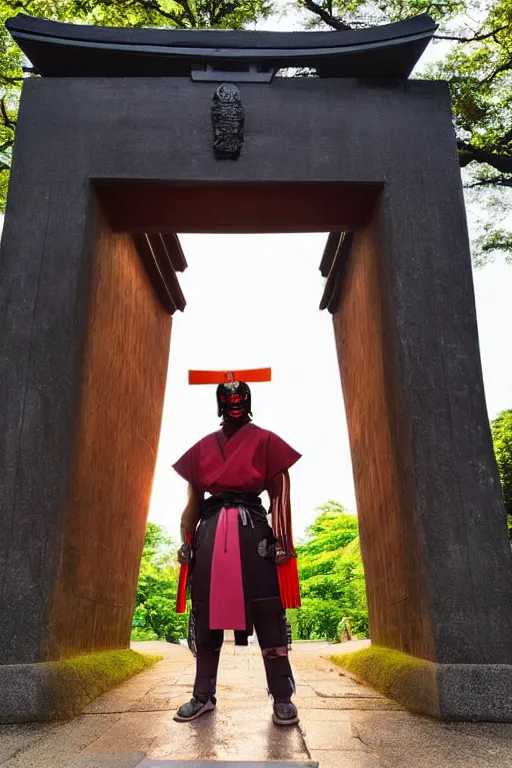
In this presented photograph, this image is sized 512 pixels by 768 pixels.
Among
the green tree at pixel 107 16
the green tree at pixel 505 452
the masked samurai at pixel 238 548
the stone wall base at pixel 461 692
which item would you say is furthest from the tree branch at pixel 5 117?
the green tree at pixel 505 452

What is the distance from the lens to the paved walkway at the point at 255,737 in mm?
2357

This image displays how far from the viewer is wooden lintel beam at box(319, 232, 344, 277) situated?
6.07 m

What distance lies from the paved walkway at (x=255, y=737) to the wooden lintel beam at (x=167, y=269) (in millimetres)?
4126

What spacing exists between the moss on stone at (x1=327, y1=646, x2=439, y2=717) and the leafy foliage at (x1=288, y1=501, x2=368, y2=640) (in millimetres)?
15393

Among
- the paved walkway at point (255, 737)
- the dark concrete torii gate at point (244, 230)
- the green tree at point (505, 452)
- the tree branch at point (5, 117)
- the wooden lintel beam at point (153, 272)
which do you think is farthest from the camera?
the green tree at point (505, 452)

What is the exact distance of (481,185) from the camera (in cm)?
1098

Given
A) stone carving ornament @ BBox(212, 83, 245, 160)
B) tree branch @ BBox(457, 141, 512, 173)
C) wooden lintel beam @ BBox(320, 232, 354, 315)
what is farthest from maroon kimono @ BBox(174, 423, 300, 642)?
tree branch @ BBox(457, 141, 512, 173)

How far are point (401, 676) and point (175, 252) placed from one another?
4865mm

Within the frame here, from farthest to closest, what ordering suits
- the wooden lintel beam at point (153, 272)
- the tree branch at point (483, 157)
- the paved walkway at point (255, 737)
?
A: the tree branch at point (483, 157)
the wooden lintel beam at point (153, 272)
the paved walkway at point (255, 737)

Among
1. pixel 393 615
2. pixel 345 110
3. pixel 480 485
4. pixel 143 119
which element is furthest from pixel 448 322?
pixel 143 119

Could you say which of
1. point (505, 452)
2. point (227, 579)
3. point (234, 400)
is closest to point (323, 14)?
point (505, 452)

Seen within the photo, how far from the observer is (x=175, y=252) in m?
6.68

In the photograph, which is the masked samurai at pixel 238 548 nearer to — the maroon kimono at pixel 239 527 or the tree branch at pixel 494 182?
the maroon kimono at pixel 239 527

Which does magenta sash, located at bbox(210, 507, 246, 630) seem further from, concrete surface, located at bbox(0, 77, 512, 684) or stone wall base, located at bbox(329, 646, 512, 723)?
stone wall base, located at bbox(329, 646, 512, 723)
